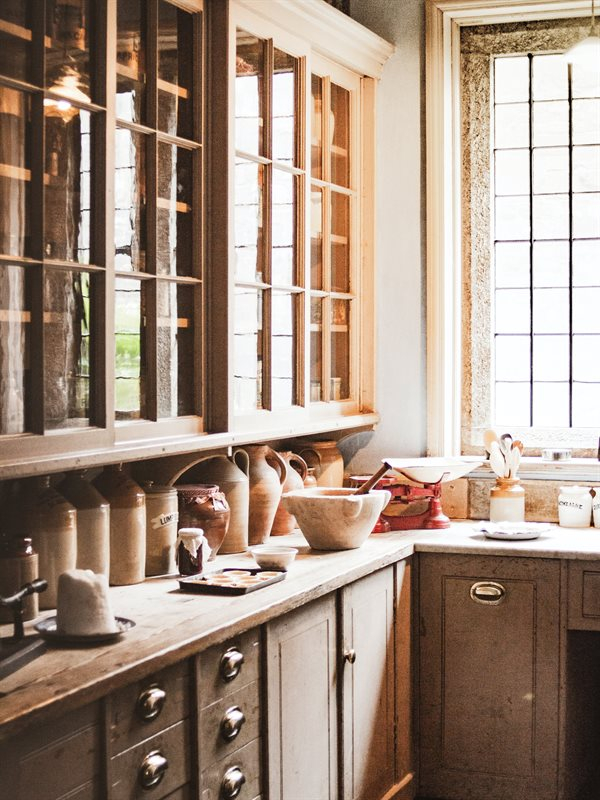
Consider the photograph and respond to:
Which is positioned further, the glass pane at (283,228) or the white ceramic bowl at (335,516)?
the glass pane at (283,228)

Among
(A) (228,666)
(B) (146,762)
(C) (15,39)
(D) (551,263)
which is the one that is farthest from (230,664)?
Answer: (D) (551,263)

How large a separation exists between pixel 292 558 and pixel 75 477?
2.44 feet

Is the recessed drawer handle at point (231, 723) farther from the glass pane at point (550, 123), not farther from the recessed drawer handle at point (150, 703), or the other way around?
the glass pane at point (550, 123)

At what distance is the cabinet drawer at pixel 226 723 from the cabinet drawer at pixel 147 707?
0.11 meters

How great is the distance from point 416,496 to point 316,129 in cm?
148

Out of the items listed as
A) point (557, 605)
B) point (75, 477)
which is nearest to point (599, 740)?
point (557, 605)

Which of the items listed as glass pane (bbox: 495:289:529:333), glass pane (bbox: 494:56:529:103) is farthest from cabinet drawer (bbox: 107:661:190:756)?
glass pane (bbox: 494:56:529:103)

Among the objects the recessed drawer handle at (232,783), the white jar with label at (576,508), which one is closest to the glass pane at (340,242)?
the white jar with label at (576,508)

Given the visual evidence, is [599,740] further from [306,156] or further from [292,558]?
[306,156]

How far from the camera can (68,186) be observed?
109 inches

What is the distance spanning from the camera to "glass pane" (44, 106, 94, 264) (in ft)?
8.89

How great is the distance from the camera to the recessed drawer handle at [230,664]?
2.74m

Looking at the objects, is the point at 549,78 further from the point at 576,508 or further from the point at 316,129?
the point at 576,508

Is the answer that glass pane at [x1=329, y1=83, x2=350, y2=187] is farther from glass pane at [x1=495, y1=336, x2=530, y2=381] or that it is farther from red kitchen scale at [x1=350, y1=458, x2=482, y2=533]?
red kitchen scale at [x1=350, y1=458, x2=482, y2=533]
